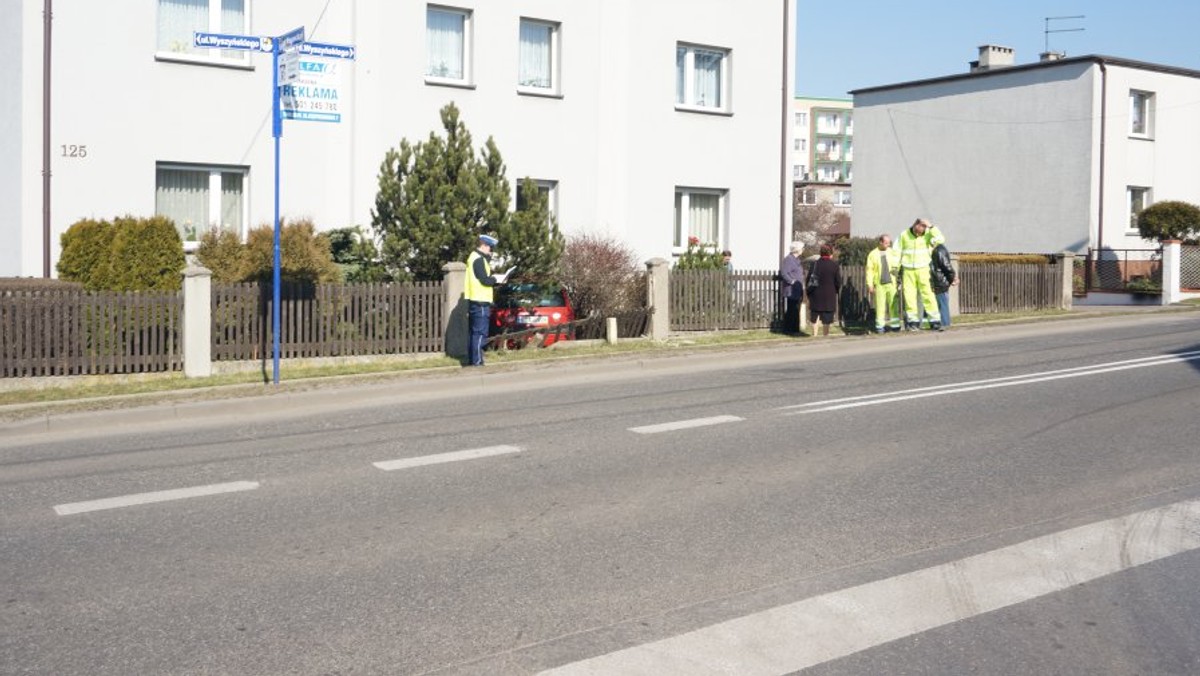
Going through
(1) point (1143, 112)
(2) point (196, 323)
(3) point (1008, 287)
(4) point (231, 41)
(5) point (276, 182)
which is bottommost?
(2) point (196, 323)

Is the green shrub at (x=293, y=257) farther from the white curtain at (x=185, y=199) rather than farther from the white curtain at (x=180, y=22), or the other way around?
the white curtain at (x=180, y=22)

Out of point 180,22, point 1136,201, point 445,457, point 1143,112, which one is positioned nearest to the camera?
point 445,457

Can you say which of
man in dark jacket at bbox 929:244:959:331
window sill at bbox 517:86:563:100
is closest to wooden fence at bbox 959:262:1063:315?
man in dark jacket at bbox 929:244:959:331

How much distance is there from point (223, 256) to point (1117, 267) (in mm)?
27328

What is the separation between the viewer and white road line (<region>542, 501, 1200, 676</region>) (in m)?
5.18

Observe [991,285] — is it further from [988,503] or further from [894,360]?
[988,503]

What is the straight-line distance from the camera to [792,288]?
67.5 feet

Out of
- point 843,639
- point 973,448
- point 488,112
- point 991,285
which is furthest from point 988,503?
point 991,285

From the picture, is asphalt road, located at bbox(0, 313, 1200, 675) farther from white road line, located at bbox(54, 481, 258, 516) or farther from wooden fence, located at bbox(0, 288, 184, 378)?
wooden fence, located at bbox(0, 288, 184, 378)

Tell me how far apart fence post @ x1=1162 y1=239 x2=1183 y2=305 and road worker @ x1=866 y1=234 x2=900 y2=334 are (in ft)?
44.5

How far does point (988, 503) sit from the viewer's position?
8078 mm

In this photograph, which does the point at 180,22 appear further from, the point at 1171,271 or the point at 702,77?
the point at 1171,271

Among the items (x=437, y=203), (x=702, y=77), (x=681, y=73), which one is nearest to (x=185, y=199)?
(x=437, y=203)

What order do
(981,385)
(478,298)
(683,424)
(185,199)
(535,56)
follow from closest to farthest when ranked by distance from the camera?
1. (683,424)
2. (981,385)
3. (478,298)
4. (185,199)
5. (535,56)
